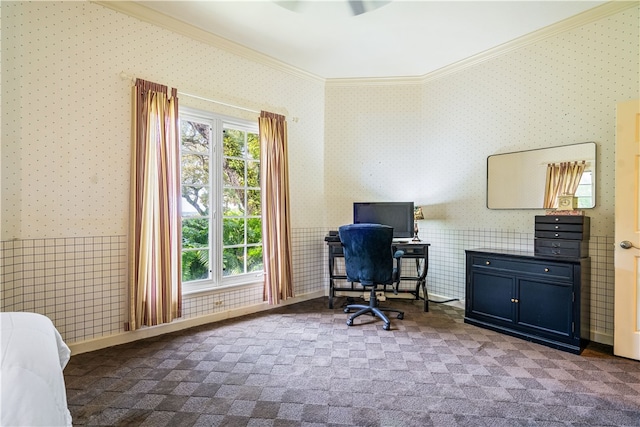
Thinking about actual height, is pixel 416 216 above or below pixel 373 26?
below

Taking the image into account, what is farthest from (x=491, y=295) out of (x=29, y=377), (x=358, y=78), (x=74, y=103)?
(x=74, y=103)

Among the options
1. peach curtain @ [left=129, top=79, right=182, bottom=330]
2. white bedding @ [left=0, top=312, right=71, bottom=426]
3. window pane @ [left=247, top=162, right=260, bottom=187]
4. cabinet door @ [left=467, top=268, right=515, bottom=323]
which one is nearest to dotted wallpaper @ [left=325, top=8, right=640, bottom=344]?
cabinet door @ [left=467, top=268, right=515, bottom=323]

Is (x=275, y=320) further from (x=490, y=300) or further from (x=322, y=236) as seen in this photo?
(x=490, y=300)

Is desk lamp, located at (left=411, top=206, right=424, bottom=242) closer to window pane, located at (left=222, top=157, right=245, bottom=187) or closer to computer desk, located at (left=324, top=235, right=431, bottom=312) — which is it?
computer desk, located at (left=324, top=235, right=431, bottom=312)

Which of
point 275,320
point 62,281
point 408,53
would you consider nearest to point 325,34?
point 408,53

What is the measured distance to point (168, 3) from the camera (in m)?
2.78

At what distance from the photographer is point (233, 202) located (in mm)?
3574

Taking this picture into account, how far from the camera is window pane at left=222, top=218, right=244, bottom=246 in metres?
3.50

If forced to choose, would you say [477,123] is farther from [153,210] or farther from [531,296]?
[153,210]

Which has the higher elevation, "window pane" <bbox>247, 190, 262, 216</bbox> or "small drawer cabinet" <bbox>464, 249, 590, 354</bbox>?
"window pane" <bbox>247, 190, 262, 216</bbox>

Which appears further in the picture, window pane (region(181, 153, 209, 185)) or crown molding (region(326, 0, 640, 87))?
window pane (region(181, 153, 209, 185))

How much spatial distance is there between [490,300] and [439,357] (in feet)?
3.25

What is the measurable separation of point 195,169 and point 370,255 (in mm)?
2013

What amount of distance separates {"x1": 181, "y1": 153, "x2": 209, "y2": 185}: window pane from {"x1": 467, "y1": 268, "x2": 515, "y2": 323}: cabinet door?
2983 mm
